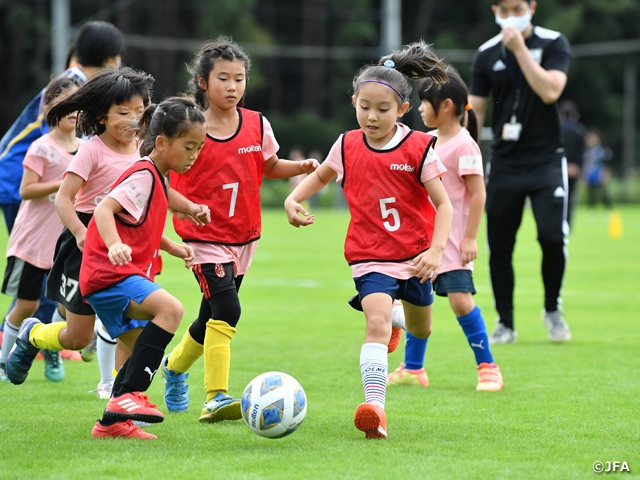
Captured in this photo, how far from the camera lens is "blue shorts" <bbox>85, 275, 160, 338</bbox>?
448cm

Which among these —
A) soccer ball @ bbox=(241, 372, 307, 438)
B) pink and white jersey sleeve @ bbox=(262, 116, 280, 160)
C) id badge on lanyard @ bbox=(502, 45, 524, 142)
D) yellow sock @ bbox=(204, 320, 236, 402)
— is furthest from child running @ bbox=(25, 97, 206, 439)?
id badge on lanyard @ bbox=(502, 45, 524, 142)

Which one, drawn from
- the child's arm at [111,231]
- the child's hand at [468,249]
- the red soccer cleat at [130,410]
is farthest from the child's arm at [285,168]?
the red soccer cleat at [130,410]

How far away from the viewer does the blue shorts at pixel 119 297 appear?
448cm

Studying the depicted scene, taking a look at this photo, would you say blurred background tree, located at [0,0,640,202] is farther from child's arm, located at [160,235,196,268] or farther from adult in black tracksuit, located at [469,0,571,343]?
child's arm, located at [160,235,196,268]

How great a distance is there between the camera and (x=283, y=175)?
5.45m

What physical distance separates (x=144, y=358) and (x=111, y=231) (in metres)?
0.59

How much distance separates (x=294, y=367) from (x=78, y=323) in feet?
6.67

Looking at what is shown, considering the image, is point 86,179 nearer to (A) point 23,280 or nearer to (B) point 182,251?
(B) point 182,251

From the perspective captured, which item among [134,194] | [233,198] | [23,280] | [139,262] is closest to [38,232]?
[23,280]

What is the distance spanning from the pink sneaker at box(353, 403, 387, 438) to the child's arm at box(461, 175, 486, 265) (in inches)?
70.1

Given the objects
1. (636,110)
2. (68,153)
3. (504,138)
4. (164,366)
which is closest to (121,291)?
(164,366)

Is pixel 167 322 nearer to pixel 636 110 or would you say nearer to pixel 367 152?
pixel 367 152

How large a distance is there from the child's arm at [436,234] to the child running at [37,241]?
2440 mm

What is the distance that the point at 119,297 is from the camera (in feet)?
14.8
